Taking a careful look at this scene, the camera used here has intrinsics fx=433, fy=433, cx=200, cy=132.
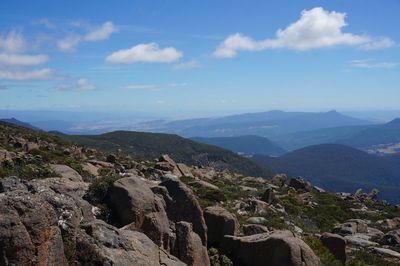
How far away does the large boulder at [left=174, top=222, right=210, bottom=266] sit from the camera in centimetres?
1492

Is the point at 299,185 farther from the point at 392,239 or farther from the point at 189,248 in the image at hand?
the point at 189,248

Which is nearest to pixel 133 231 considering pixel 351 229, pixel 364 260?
pixel 364 260

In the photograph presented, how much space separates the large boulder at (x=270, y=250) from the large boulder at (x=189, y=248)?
5.51 ft

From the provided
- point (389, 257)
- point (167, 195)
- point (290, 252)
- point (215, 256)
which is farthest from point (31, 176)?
point (389, 257)

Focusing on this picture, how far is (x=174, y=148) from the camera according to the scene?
172 metres

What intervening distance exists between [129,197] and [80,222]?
10.2 feet

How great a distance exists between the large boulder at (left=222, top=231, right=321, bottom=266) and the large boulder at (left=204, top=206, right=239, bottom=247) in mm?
535

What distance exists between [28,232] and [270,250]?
9.17 m

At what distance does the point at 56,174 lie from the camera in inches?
929

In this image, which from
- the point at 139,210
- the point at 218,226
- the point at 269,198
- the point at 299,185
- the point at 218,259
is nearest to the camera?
the point at 139,210

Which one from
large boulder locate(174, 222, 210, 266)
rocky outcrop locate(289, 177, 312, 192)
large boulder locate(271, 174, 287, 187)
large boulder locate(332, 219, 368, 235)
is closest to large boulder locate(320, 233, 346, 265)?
large boulder locate(174, 222, 210, 266)

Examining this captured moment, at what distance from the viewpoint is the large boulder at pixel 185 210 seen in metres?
17.2

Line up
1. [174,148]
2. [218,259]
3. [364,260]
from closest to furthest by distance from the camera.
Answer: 1. [218,259]
2. [364,260]
3. [174,148]

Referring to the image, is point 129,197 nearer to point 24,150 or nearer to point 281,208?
point 281,208
